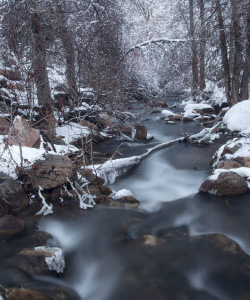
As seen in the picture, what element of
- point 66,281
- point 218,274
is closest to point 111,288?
point 66,281

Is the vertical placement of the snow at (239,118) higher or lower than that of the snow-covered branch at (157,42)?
lower

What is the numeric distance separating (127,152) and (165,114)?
555cm

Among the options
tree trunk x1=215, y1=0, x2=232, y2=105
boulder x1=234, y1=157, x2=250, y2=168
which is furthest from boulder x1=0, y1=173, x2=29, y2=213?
tree trunk x1=215, y1=0, x2=232, y2=105

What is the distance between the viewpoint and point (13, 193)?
471cm

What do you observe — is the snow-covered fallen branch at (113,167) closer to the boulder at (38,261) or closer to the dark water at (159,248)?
the dark water at (159,248)

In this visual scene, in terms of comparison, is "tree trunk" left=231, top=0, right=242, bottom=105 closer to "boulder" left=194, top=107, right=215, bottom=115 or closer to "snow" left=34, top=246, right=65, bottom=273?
"boulder" left=194, top=107, right=215, bottom=115

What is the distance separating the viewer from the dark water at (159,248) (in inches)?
132

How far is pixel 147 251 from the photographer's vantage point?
3916 mm

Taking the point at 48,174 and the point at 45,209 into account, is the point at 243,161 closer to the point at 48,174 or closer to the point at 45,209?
the point at 48,174

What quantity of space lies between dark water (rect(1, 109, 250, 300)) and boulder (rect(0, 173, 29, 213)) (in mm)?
525

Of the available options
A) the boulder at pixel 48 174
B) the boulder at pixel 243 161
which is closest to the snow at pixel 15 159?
the boulder at pixel 48 174

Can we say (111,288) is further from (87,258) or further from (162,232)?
(162,232)

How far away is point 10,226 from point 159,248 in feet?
6.87

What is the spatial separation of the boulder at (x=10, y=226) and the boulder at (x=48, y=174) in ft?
2.98
